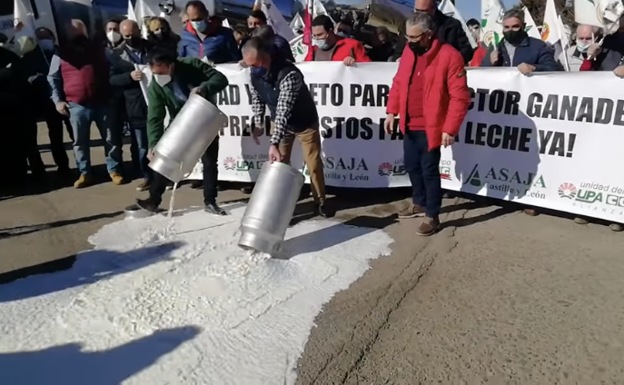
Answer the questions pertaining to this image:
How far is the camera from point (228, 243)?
4543mm

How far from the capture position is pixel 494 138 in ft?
17.7

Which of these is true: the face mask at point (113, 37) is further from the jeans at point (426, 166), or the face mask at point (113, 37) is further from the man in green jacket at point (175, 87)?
the jeans at point (426, 166)

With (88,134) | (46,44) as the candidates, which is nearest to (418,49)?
(88,134)

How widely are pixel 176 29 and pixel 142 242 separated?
4458 mm

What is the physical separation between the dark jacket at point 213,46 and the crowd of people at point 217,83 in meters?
0.01

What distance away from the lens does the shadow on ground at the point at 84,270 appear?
3784 mm

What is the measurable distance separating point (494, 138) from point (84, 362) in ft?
13.6

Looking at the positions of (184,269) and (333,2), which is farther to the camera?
(333,2)

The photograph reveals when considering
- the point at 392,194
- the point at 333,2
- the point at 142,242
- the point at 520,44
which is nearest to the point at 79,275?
the point at 142,242

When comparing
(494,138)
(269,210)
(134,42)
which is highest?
(134,42)

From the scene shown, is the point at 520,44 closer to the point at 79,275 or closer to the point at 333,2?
the point at 79,275

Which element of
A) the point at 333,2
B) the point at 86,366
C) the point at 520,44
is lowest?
the point at 86,366

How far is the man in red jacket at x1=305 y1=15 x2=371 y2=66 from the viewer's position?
602 centimetres

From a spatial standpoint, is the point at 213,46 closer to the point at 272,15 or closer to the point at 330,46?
the point at 330,46
